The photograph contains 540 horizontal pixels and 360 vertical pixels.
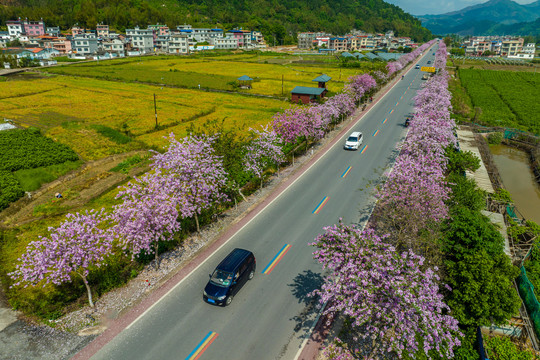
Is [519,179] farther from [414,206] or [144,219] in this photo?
[144,219]

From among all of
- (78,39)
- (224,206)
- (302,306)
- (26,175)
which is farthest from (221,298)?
(78,39)

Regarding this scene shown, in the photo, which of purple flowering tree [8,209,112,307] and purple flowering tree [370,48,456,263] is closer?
purple flowering tree [8,209,112,307]

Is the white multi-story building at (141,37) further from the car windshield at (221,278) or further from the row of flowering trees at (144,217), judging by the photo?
the car windshield at (221,278)

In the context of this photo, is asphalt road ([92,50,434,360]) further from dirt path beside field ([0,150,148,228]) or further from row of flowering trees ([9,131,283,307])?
dirt path beside field ([0,150,148,228])

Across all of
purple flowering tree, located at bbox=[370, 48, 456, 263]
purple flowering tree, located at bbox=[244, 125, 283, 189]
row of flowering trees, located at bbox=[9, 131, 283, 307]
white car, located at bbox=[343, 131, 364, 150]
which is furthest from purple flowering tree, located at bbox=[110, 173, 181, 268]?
white car, located at bbox=[343, 131, 364, 150]

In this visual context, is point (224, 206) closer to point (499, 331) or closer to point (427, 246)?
point (427, 246)

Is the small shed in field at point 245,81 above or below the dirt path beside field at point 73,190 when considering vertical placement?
above

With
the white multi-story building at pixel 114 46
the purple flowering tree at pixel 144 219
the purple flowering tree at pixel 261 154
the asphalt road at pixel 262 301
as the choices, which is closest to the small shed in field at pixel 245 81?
the purple flowering tree at pixel 261 154
